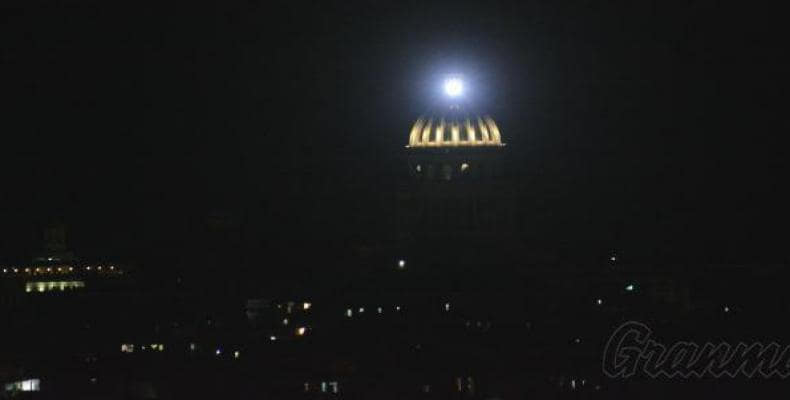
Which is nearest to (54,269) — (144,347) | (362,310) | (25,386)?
(362,310)

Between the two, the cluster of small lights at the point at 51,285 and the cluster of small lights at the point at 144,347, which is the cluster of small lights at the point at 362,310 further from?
the cluster of small lights at the point at 51,285

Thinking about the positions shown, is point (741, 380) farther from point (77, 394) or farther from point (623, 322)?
point (77, 394)

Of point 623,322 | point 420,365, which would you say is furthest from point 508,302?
point 420,365

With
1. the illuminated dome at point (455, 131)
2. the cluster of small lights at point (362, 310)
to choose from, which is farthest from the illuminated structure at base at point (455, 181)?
the cluster of small lights at point (362, 310)

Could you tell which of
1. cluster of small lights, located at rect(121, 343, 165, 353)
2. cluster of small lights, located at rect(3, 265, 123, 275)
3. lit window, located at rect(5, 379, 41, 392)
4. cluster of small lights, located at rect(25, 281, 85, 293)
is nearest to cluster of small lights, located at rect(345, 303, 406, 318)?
cluster of small lights, located at rect(121, 343, 165, 353)

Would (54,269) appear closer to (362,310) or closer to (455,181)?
(455,181)

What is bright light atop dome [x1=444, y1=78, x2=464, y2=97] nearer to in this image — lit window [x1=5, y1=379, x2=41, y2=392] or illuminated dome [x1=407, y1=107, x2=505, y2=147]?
illuminated dome [x1=407, y1=107, x2=505, y2=147]
